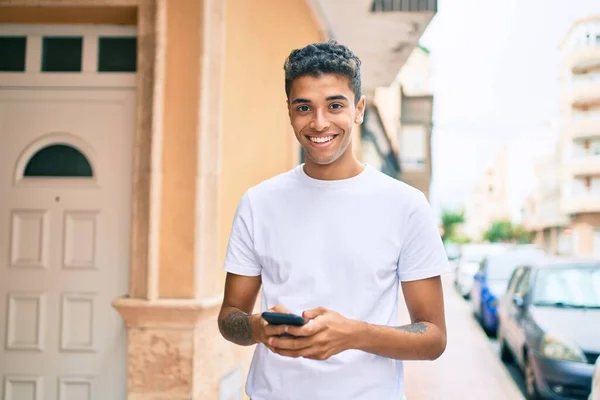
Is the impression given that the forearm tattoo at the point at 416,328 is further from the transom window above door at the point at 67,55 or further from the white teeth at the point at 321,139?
the transom window above door at the point at 67,55

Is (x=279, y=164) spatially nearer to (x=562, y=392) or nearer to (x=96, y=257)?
(x=96, y=257)

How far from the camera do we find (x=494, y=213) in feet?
315

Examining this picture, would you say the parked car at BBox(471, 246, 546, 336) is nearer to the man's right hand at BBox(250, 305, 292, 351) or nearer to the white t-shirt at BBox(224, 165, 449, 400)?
the white t-shirt at BBox(224, 165, 449, 400)

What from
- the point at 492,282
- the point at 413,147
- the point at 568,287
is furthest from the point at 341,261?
the point at 413,147

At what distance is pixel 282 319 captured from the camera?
1588 millimetres

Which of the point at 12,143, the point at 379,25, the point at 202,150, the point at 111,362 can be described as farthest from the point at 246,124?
the point at 379,25

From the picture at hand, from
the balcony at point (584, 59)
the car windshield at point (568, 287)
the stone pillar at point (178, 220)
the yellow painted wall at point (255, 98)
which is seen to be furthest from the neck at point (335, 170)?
the balcony at point (584, 59)

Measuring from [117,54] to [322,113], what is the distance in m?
2.93

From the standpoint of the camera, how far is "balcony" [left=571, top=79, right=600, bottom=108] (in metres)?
43.8

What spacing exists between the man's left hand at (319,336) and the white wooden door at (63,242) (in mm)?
2858

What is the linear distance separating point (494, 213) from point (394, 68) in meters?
90.2

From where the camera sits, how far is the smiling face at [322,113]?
1.85 meters

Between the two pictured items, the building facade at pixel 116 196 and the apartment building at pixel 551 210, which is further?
the apartment building at pixel 551 210

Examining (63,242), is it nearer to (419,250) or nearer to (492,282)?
(419,250)
